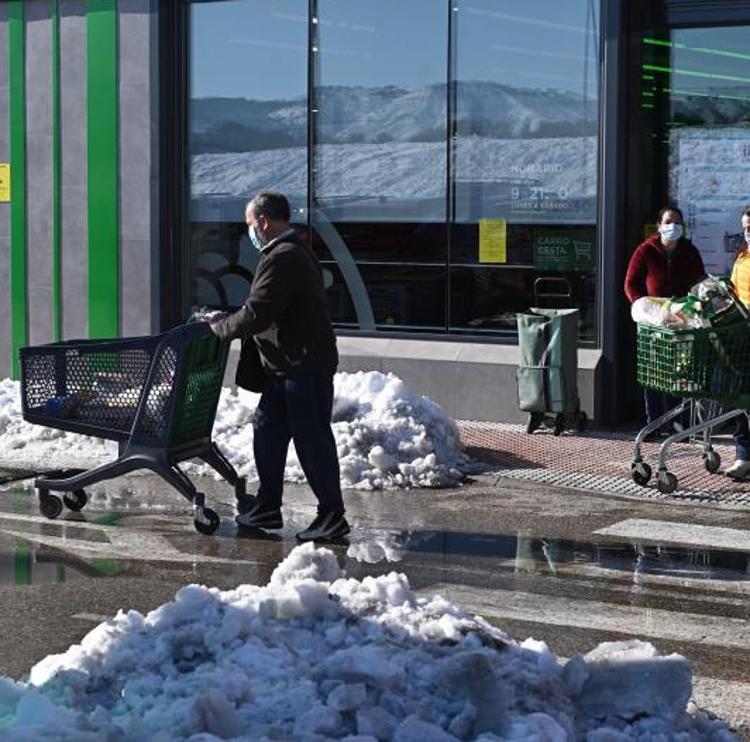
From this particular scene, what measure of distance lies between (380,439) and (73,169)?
17.8ft

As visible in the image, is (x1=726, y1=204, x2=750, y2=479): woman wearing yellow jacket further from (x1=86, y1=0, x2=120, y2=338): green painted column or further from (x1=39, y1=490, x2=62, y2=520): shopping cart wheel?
(x1=86, y1=0, x2=120, y2=338): green painted column

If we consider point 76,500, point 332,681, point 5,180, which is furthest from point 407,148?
point 332,681

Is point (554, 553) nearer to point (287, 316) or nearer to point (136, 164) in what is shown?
point (287, 316)

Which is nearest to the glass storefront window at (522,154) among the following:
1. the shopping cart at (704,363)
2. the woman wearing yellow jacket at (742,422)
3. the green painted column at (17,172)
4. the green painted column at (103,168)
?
the woman wearing yellow jacket at (742,422)

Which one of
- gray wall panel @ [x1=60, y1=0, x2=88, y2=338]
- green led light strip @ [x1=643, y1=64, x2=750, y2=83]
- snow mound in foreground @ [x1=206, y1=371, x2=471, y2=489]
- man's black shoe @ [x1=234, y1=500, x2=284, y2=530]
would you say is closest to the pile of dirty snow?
snow mound in foreground @ [x1=206, y1=371, x2=471, y2=489]

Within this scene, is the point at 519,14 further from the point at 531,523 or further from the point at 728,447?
the point at 531,523

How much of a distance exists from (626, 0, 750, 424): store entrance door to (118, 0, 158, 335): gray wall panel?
4.45m

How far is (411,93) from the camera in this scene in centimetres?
1459

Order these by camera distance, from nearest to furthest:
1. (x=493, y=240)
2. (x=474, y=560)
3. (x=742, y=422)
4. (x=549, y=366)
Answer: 1. (x=474, y=560)
2. (x=742, y=422)
3. (x=549, y=366)
4. (x=493, y=240)

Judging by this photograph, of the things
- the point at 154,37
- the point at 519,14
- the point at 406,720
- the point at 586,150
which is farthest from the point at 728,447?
the point at 406,720

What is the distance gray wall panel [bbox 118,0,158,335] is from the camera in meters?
15.4

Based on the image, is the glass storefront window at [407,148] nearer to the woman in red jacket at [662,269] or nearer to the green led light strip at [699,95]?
the green led light strip at [699,95]

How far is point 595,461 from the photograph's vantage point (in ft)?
40.7

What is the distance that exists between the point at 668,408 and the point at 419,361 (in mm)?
2256
